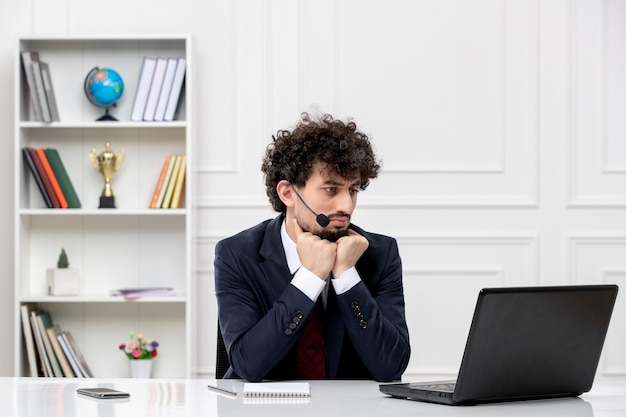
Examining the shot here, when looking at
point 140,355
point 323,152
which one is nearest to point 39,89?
point 140,355

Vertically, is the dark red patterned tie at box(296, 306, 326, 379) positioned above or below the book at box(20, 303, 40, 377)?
above

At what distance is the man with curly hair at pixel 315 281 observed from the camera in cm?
205

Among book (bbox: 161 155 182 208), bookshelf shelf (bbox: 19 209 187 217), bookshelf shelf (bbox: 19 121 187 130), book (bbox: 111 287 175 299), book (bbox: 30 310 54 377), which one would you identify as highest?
bookshelf shelf (bbox: 19 121 187 130)

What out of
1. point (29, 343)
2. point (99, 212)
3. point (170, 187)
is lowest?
point (29, 343)

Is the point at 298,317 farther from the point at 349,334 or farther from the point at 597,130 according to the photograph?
the point at 597,130

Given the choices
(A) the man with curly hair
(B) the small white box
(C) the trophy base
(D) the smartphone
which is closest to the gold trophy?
(C) the trophy base

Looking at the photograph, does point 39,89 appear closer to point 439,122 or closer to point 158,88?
point 158,88

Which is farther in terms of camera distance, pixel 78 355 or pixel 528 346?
pixel 78 355

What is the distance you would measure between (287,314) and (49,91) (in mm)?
2306

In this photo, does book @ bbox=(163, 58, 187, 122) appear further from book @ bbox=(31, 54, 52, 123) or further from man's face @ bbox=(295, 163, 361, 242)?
man's face @ bbox=(295, 163, 361, 242)

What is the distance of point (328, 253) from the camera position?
211cm

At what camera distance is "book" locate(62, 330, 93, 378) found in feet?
12.9

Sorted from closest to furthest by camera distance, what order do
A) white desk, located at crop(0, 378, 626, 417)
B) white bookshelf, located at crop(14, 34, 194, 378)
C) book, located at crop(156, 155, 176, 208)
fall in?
1. white desk, located at crop(0, 378, 626, 417)
2. book, located at crop(156, 155, 176, 208)
3. white bookshelf, located at crop(14, 34, 194, 378)

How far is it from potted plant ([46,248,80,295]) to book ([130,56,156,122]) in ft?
2.29
